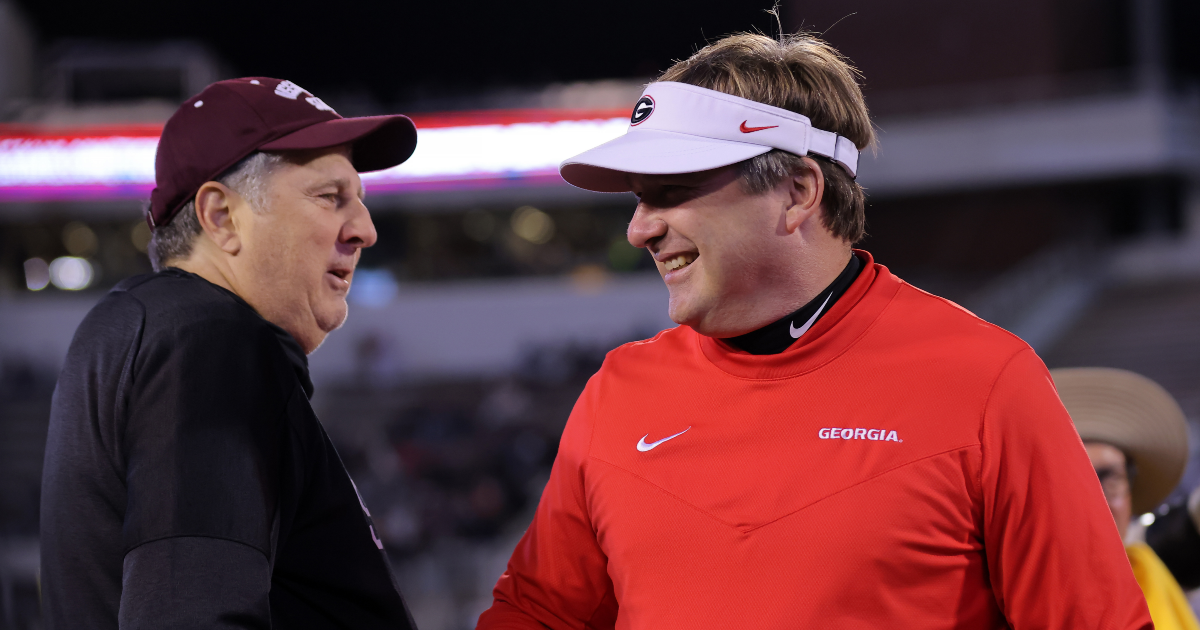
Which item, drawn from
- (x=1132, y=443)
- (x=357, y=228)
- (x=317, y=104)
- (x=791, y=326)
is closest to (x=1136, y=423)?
(x=1132, y=443)

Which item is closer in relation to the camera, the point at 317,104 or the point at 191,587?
the point at 191,587

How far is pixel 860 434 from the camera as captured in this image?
1.42 meters

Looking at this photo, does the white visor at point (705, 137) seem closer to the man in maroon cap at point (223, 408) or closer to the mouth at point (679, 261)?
the mouth at point (679, 261)

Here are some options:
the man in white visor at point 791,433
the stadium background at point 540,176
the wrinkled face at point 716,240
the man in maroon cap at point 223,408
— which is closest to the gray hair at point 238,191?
the man in maroon cap at point 223,408

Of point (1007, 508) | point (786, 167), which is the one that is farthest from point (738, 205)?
point (1007, 508)

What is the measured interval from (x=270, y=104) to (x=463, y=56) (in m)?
19.4

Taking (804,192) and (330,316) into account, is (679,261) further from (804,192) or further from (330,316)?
(330,316)

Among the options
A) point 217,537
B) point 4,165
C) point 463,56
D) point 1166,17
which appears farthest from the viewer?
point 463,56

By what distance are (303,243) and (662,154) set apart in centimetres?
61

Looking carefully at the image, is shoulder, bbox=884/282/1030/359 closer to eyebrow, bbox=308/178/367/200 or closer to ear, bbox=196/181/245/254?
eyebrow, bbox=308/178/367/200

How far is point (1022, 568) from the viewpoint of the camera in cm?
131

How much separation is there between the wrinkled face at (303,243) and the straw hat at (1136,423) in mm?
1641

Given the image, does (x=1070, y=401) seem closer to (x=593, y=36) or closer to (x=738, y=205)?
(x=738, y=205)

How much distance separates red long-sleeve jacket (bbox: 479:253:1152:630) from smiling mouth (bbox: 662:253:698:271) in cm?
15
